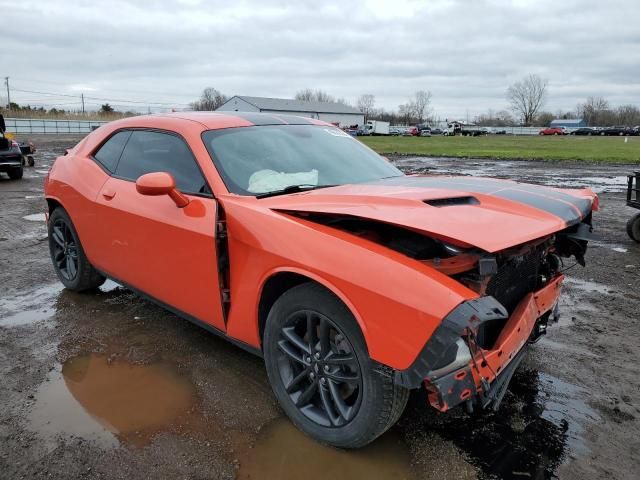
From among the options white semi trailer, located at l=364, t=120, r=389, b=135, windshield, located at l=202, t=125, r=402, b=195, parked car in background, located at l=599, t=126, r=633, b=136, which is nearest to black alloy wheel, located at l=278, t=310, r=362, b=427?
windshield, located at l=202, t=125, r=402, b=195

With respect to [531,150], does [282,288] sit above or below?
below

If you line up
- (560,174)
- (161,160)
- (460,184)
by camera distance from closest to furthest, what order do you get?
(460,184) → (161,160) → (560,174)

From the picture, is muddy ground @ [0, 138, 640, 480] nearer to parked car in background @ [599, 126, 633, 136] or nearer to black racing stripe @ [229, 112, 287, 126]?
black racing stripe @ [229, 112, 287, 126]

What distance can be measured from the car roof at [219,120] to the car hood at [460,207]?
38.4 inches

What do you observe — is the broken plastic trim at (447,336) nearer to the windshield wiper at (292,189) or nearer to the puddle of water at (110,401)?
the windshield wiper at (292,189)

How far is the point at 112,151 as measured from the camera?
14.2 feet

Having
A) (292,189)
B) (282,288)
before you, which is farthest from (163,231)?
(282,288)

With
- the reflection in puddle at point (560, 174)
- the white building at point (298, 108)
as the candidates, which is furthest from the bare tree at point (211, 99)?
the reflection in puddle at point (560, 174)

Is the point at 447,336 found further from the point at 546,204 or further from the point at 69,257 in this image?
the point at 69,257

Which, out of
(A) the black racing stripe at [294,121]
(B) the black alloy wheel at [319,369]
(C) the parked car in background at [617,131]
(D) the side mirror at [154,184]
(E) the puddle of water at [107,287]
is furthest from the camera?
(C) the parked car in background at [617,131]

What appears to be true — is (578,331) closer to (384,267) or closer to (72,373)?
(384,267)

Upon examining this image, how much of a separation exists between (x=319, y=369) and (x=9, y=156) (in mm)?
14644

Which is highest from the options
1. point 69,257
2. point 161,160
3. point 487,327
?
point 161,160

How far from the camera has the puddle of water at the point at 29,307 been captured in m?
4.37
